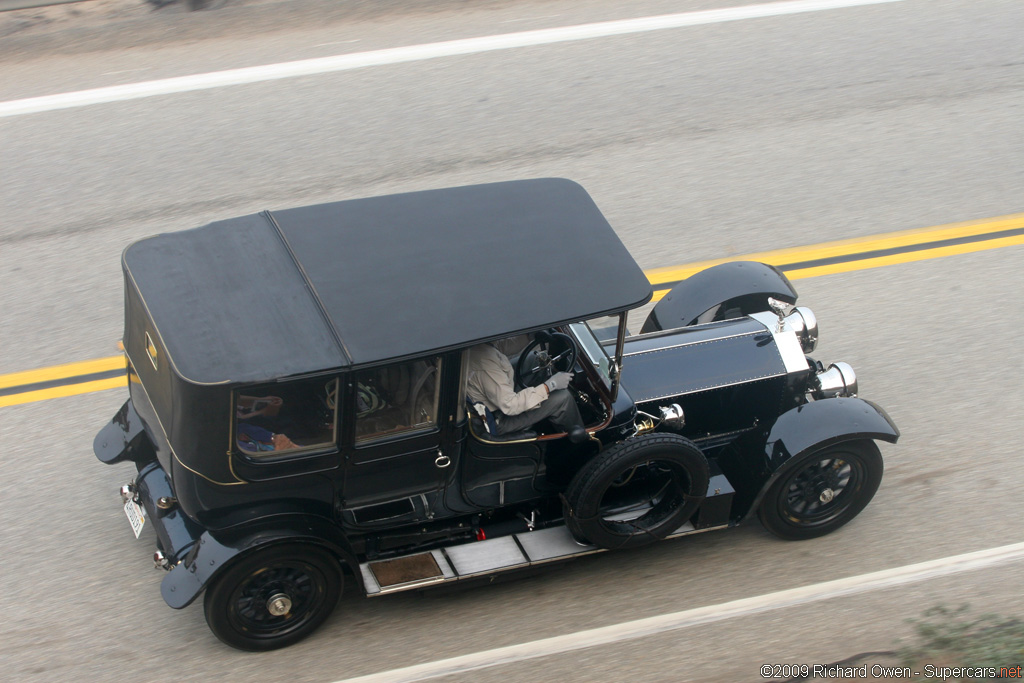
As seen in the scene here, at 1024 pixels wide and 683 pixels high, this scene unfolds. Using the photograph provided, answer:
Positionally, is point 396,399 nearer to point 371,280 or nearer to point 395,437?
point 395,437

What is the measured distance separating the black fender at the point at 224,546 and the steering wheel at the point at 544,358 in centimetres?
139

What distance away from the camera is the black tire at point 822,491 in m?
5.97

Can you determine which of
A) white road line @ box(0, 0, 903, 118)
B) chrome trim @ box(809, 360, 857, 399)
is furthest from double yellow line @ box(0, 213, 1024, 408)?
white road line @ box(0, 0, 903, 118)

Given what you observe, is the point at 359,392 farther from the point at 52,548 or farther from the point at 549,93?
the point at 549,93

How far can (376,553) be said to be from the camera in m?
5.68

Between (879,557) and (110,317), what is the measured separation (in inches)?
235

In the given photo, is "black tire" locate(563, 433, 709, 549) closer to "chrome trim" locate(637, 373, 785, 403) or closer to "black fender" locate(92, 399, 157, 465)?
"chrome trim" locate(637, 373, 785, 403)

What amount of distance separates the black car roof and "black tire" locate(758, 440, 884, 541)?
64.2 inches

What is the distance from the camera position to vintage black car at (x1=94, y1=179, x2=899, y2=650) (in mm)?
4848

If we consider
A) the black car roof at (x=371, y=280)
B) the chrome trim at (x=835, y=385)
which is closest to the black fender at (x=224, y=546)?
the black car roof at (x=371, y=280)

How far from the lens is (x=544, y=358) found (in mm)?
5691

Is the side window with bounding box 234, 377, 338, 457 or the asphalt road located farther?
the asphalt road

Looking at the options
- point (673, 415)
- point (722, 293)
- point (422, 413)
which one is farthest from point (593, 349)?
point (722, 293)

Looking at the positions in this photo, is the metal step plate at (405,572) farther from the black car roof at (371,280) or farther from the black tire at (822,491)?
the black tire at (822,491)
